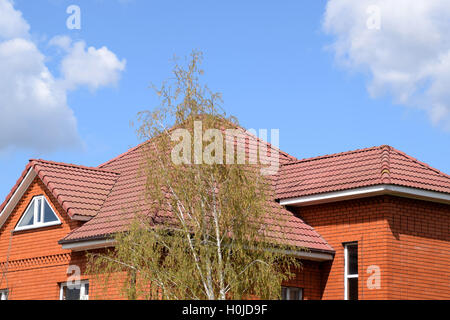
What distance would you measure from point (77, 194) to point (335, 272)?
681cm

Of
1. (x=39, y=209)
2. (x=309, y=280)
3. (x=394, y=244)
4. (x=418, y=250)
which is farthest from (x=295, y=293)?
(x=39, y=209)

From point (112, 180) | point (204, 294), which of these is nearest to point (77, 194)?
point (112, 180)

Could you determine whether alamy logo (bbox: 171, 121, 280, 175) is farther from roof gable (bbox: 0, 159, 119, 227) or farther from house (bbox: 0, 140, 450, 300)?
roof gable (bbox: 0, 159, 119, 227)

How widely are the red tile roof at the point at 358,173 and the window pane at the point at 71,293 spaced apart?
5.60 m

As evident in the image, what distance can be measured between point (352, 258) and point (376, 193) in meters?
1.82

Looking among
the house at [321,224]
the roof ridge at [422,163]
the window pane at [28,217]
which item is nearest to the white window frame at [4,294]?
the house at [321,224]

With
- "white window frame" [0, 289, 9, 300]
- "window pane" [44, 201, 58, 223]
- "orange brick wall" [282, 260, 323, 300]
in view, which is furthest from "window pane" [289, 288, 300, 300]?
"white window frame" [0, 289, 9, 300]

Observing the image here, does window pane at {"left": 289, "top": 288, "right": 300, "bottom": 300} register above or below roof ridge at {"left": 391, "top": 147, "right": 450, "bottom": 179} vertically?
below

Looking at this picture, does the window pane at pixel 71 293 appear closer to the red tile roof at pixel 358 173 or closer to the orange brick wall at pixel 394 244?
the red tile roof at pixel 358 173

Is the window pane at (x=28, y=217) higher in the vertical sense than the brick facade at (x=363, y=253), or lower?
higher

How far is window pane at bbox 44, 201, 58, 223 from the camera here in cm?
1898

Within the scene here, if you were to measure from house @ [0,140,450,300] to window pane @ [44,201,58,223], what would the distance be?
26 millimetres

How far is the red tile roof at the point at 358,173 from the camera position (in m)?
17.5

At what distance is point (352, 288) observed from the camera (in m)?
17.7
